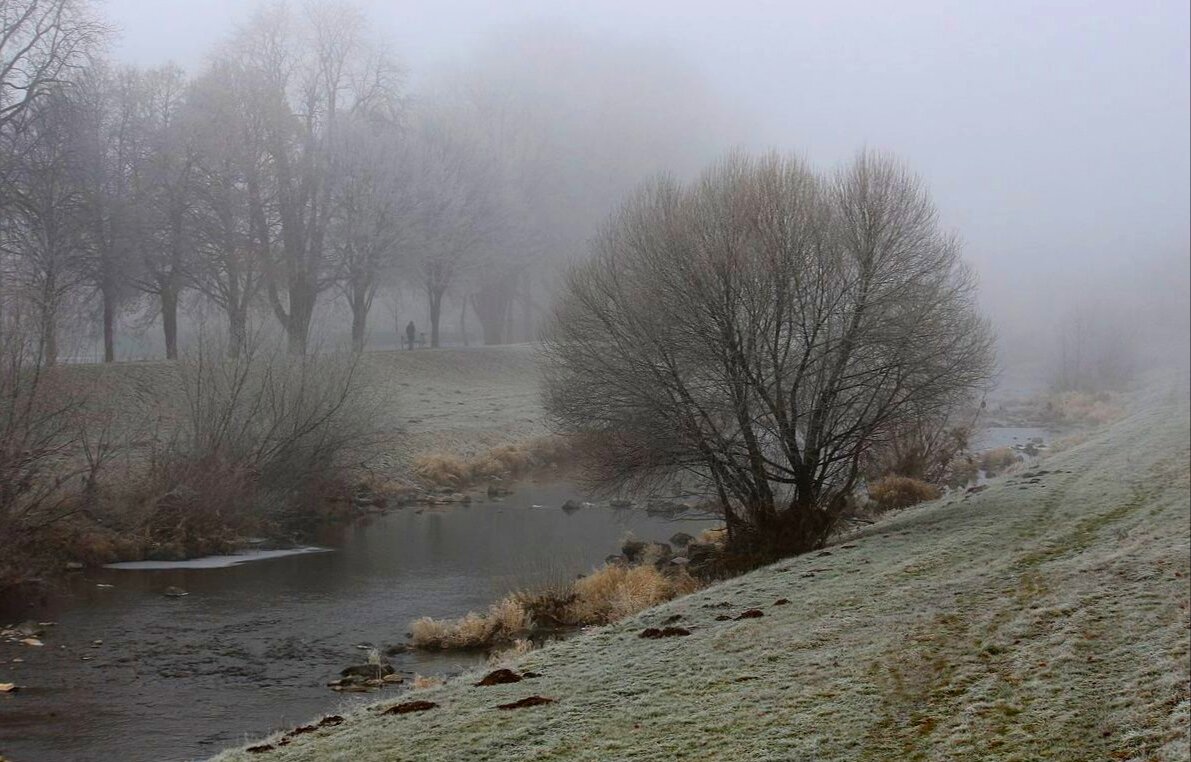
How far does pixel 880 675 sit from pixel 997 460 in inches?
1279

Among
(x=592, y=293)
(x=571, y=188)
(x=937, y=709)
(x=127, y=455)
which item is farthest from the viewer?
(x=571, y=188)

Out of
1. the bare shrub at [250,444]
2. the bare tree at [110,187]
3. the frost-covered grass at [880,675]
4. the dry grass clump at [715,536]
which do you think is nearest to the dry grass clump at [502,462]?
the bare shrub at [250,444]

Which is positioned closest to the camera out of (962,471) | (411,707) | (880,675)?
(880,675)

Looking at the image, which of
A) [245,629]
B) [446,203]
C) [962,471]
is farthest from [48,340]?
[446,203]

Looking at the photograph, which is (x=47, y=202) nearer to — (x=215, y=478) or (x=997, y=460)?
(x=215, y=478)

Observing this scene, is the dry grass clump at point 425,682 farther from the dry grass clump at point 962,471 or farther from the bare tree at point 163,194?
the bare tree at point 163,194

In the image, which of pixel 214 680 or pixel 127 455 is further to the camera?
pixel 127 455

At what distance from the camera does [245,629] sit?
1984cm

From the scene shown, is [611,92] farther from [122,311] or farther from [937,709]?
[937,709]

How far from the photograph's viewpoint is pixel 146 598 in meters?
22.2

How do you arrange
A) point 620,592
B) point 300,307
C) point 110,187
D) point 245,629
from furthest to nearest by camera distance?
point 300,307, point 110,187, point 620,592, point 245,629

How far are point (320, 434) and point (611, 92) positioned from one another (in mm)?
65694

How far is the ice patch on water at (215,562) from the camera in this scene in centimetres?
2581

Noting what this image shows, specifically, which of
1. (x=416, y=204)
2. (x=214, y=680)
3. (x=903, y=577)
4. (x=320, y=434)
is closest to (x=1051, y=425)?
(x=416, y=204)
